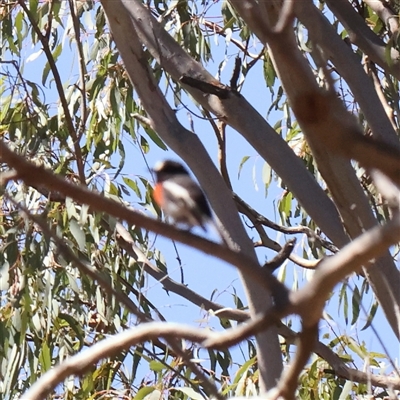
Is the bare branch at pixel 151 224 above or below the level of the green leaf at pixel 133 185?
below

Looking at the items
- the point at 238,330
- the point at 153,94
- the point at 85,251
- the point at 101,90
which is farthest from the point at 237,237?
the point at 101,90

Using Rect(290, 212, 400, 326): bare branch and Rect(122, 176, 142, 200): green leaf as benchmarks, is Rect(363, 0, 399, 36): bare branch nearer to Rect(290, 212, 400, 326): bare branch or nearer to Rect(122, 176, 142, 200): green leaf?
Rect(122, 176, 142, 200): green leaf

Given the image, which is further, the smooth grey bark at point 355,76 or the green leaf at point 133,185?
the green leaf at point 133,185

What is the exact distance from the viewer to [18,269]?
9.45 feet

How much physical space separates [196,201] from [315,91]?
2.15 meters

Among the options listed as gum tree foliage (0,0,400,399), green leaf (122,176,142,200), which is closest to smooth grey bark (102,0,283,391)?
gum tree foliage (0,0,400,399)

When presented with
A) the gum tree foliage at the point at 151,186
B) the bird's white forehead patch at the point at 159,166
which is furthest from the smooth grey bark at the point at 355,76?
the bird's white forehead patch at the point at 159,166

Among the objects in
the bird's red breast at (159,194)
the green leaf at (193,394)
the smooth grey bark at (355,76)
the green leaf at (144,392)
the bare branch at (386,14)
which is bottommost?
the green leaf at (193,394)

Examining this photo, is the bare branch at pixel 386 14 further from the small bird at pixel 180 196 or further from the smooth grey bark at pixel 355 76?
the small bird at pixel 180 196

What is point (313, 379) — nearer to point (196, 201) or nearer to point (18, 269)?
point (196, 201)

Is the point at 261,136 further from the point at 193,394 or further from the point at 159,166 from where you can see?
the point at 159,166

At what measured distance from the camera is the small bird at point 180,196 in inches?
113

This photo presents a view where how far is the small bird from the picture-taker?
2.88 meters

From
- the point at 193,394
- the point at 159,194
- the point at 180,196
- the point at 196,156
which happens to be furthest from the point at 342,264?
the point at 159,194
